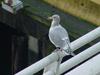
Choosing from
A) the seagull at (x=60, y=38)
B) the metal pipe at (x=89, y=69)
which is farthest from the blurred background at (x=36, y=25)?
the metal pipe at (x=89, y=69)

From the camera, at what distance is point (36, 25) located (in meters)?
9.97

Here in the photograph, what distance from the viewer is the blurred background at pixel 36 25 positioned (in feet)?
31.2

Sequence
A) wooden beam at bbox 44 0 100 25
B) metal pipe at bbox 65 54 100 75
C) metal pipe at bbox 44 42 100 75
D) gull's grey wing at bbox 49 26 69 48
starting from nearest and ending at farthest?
metal pipe at bbox 44 42 100 75
metal pipe at bbox 65 54 100 75
gull's grey wing at bbox 49 26 69 48
wooden beam at bbox 44 0 100 25

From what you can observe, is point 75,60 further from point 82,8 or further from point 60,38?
point 82,8

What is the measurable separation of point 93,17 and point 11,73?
301 cm

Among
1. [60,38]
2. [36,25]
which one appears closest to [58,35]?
[60,38]

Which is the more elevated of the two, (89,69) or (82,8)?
(89,69)

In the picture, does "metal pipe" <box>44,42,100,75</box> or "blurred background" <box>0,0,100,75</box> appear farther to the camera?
"blurred background" <box>0,0,100,75</box>

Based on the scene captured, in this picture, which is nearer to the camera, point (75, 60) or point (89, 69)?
point (75, 60)

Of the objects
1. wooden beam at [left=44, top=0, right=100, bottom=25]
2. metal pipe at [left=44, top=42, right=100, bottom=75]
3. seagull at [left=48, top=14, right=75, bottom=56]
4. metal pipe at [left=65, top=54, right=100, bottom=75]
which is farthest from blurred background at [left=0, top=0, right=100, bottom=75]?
metal pipe at [left=44, top=42, right=100, bottom=75]

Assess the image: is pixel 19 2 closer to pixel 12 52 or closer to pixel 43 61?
pixel 12 52

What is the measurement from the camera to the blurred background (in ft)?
31.2

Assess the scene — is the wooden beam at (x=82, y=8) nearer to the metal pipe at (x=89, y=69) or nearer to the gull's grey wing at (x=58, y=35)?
the gull's grey wing at (x=58, y=35)

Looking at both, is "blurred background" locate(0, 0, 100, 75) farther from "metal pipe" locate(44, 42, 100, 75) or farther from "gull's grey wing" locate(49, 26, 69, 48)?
"metal pipe" locate(44, 42, 100, 75)
